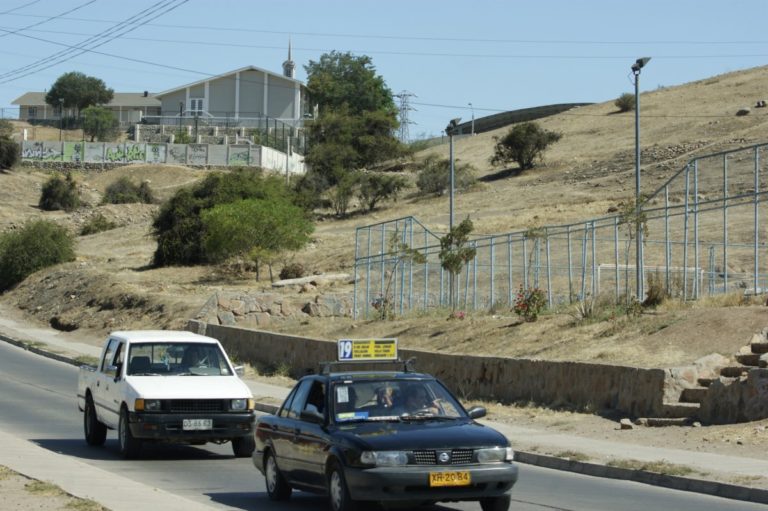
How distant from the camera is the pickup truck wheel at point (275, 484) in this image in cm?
1323

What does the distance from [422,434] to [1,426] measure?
12.3 meters

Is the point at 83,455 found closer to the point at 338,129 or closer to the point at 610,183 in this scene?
the point at 610,183

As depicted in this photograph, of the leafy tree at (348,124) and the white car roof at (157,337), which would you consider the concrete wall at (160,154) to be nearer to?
the leafy tree at (348,124)

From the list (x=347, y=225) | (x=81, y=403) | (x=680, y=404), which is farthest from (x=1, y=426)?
(x=347, y=225)

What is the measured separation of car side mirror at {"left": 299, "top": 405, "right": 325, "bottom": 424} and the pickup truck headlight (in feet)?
15.0

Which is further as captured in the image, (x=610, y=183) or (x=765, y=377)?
(x=610, y=183)

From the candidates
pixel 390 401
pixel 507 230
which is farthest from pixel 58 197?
pixel 390 401

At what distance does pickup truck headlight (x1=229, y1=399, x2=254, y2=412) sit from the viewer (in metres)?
17.3

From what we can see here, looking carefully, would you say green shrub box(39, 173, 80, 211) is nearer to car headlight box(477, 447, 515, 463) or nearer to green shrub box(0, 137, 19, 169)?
green shrub box(0, 137, 19, 169)

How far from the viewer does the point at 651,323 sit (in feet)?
81.3

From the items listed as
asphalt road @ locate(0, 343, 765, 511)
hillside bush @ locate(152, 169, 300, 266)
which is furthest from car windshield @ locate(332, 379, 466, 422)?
hillside bush @ locate(152, 169, 300, 266)

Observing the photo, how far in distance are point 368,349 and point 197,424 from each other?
7.06 metres

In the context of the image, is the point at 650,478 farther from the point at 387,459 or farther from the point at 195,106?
the point at 195,106

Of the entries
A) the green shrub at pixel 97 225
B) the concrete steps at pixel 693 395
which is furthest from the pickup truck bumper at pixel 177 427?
the green shrub at pixel 97 225
